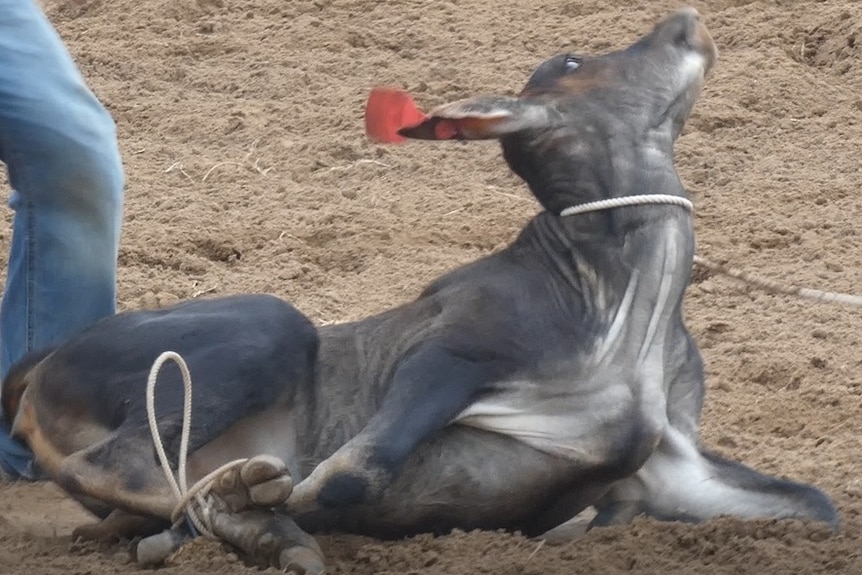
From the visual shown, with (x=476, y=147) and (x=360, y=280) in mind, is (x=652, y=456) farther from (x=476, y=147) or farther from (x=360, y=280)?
(x=476, y=147)

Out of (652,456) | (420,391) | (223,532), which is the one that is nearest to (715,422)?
(652,456)

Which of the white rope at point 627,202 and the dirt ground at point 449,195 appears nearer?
the dirt ground at point 449,195

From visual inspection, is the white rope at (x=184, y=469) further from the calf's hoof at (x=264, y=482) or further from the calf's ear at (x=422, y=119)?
the calf's ear at (x=422, y=119)

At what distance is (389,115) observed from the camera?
3.80m

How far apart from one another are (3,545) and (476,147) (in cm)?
384

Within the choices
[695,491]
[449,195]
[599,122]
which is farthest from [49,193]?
[449,195]

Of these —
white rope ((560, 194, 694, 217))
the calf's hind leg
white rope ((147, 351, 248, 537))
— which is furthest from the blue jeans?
the calf's hind leg

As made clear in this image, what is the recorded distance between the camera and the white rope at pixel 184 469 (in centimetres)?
366

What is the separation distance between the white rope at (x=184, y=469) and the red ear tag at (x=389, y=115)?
679mm

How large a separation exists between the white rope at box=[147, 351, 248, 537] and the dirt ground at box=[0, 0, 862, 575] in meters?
0.09

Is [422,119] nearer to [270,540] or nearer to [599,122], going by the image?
[599,122]

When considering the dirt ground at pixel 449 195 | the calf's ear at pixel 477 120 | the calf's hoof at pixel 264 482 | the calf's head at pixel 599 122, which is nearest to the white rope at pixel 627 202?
the calf's head at pixel 599 122

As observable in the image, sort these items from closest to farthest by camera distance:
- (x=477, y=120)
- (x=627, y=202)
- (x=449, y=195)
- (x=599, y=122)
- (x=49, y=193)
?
(x=477, y=120), (x=627, y=202), (x=599, y=122), (x=49, y=193), (x=449, y=195)

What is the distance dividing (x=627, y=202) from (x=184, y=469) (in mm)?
1189
